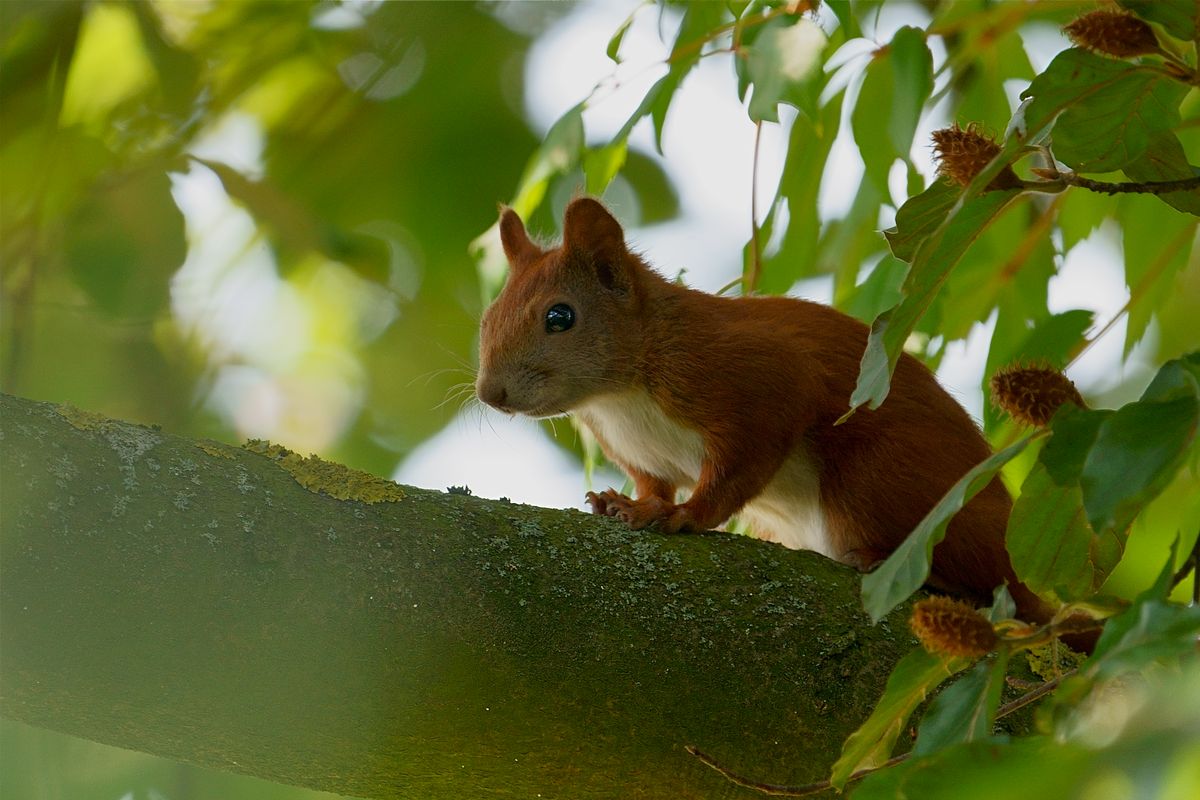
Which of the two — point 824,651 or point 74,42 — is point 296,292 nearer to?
point 74,42

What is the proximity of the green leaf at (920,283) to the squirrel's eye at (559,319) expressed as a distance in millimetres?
1880

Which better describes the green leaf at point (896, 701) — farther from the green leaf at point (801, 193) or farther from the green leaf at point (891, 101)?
the green leaf at point (801, 193)

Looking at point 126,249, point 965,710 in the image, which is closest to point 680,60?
point 126,249

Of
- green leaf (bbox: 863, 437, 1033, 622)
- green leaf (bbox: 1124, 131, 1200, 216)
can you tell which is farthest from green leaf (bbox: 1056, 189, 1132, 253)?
green leaf (bbox: 863, 437, 1033, 622)

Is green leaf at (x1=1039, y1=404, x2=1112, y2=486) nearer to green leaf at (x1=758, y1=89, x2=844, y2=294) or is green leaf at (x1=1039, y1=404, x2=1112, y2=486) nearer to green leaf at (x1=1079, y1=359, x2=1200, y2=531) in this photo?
green leaf at (x1=1079, y1=359, x2=1200, y2=531)

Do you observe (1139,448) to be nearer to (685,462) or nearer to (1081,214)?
(1081,214)

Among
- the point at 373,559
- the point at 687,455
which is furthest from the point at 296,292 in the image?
the point at 373,559

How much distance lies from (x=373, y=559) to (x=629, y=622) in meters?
0.35

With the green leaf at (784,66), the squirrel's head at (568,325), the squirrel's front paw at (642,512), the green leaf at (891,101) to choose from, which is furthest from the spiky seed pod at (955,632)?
the squirrel's head at (568,325)

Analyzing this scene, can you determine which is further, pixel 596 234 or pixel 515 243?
pixel 515 243

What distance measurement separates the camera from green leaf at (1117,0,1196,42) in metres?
1.15

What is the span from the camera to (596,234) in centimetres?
321

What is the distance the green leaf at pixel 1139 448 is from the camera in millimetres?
927

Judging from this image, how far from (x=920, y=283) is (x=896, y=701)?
0.38m
